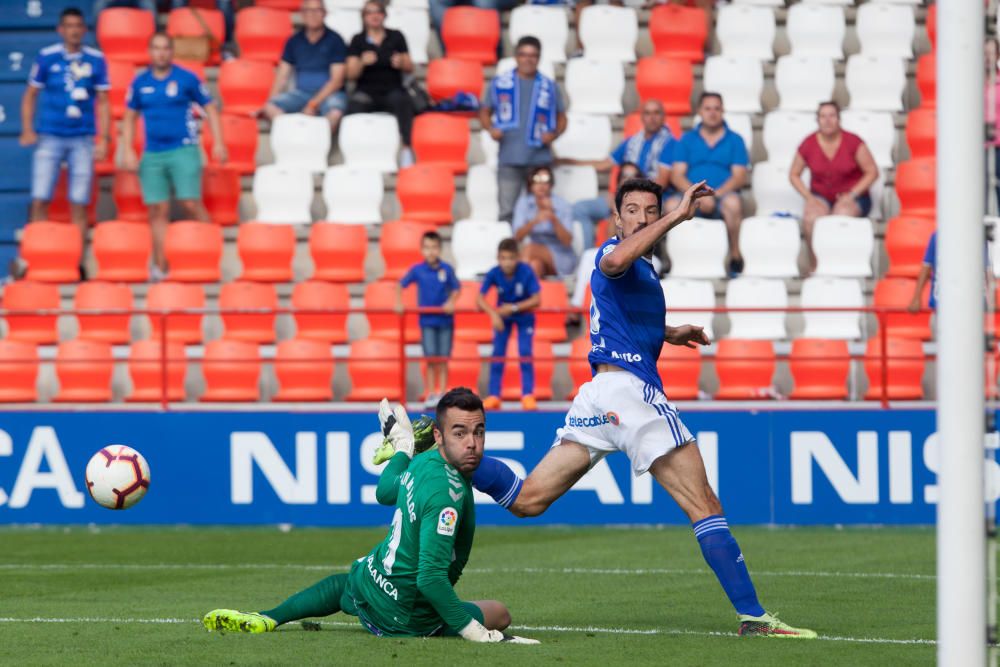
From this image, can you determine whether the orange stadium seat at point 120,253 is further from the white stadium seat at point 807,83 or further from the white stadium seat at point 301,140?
the white stadium seat at point 807,83

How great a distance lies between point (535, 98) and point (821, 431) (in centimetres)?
447

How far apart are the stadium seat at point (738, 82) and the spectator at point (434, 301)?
4122 millimetres

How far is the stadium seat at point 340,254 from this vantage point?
16.8 metres

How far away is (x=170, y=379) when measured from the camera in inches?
635

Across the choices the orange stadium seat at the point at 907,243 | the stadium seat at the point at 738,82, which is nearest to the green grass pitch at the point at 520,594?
the orange stadium seat at the point at 907,243

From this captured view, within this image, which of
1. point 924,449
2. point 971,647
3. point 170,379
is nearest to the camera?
point 971,647

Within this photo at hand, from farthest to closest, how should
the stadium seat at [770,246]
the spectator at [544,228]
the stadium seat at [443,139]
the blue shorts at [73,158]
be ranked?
1. the stadium seat at [443,139]
2. the blue shorts at [73,158]
3. the stadium seat at [770,246]
4. the spectator at [544,228]

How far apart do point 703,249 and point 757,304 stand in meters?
0.84

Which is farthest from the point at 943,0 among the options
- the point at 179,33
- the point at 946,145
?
the point at 179,33

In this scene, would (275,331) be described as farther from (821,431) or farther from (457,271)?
(821,431)

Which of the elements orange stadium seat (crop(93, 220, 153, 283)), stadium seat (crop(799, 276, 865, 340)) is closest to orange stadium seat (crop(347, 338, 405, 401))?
orange stadium seat (crop(93, 220, 153, 283))

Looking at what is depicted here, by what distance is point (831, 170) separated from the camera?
16516mm

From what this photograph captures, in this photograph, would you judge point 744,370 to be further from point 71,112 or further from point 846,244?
point 71,112

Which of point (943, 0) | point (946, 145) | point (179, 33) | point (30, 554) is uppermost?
point (179, 33)
